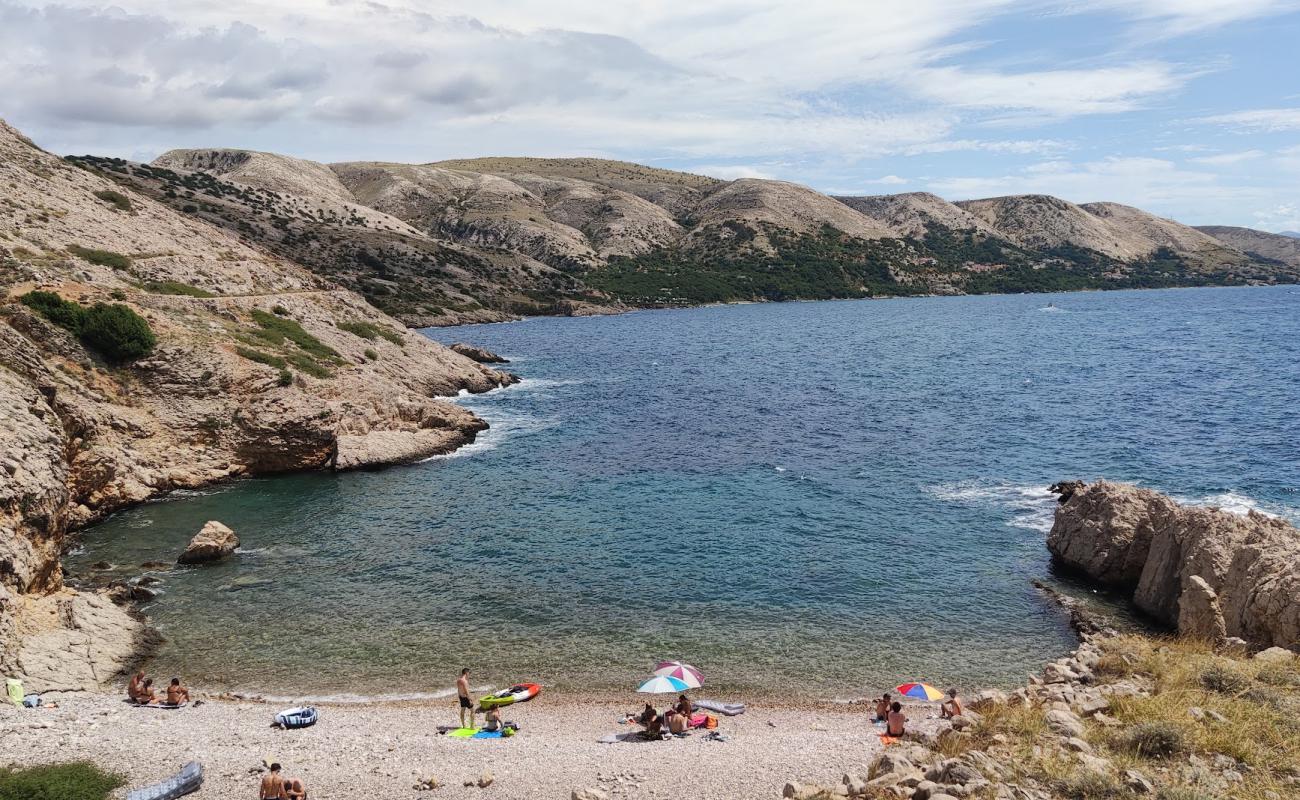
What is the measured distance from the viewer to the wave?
39.6 m

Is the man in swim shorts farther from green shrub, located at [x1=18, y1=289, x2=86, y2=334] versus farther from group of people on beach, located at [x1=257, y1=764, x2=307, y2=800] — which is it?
green shrub, located at [x1=18, y1=289, x2=86, y2=334]

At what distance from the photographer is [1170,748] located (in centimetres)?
1467

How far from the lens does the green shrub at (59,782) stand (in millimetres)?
16328

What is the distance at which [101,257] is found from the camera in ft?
190

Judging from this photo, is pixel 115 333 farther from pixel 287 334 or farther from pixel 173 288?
pixel 287 334

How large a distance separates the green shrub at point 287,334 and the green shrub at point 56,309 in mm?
12136

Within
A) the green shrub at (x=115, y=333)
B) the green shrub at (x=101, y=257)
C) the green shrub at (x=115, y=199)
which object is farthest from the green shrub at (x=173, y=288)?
the green shrub at (x=115, y=199)

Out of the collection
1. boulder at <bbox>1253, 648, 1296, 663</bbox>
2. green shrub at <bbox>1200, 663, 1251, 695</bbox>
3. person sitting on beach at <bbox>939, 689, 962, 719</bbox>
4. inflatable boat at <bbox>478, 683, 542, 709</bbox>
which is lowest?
inflatable boat at <bbox>478, 683, 542, 709</bbox>

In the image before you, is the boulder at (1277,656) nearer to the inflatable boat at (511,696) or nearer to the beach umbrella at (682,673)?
the beach umbrella at (682,673)

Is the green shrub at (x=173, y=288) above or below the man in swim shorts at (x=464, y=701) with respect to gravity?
above

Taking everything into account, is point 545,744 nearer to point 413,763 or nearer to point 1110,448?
point 413,763

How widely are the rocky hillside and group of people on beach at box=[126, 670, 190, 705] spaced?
2.48 m

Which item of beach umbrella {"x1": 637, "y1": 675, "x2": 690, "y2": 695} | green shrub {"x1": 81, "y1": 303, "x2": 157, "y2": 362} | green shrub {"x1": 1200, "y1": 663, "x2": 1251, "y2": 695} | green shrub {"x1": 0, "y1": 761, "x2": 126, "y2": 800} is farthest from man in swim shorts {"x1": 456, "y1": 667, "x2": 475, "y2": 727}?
green shrub {"x1": 81, "y1": 303, "x2": 157, "y2": 362}

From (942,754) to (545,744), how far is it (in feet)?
35.2
